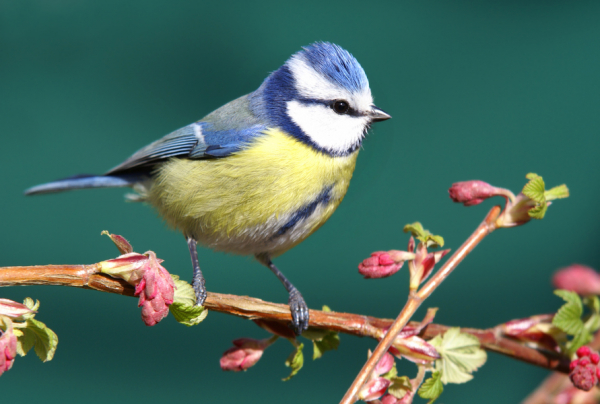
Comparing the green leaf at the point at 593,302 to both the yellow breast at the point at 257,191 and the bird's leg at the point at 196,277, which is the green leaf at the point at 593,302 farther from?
the bird's leg at the point at 196,277

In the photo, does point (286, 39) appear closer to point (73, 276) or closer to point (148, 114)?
point (148, 114)

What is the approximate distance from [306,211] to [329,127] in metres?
0.19

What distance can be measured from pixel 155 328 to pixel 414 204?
1073mm

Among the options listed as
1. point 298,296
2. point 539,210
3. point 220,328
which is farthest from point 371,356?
point 220,328

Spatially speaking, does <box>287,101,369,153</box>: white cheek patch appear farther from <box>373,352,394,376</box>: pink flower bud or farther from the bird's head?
<box>373,352,394,376</box>: pink flower bud

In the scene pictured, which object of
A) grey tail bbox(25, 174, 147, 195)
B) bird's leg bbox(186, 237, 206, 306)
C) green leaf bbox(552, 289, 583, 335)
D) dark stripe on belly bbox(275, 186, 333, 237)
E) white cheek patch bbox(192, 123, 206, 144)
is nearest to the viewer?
green leaf bbox(552, 289, 583, 335)

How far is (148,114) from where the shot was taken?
6.85 feet

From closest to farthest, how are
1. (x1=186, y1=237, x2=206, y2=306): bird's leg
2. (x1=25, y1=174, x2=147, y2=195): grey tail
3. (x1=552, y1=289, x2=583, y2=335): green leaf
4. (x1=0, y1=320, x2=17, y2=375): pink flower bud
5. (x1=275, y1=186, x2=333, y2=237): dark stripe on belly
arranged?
(x1=0, y1=320, x2=17, y2=375): pink flower bud → (x1=552, y1=289, x2=583, y2=335): green leaf → (x1=186, y1=237, x2=206, y2=306): bird's leg → (x1=275, y1=186, x2=333, y2=237): dark stripe on belly → (x1=25, y1=174, x2=147, y2=195): grey tail

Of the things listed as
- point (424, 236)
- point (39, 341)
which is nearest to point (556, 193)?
point (424, 236)

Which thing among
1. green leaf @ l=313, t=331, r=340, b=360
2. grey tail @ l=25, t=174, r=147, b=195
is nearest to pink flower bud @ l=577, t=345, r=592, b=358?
green leaf @ l=313, t=331, r=340, b=360

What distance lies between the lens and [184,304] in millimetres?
674

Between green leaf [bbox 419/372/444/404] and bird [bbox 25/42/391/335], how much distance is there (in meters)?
0.45

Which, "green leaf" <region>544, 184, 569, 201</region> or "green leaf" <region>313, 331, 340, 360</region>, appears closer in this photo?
"green leaf" <region>544, 184, 569, 201</region>

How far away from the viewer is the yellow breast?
1.07 metres
